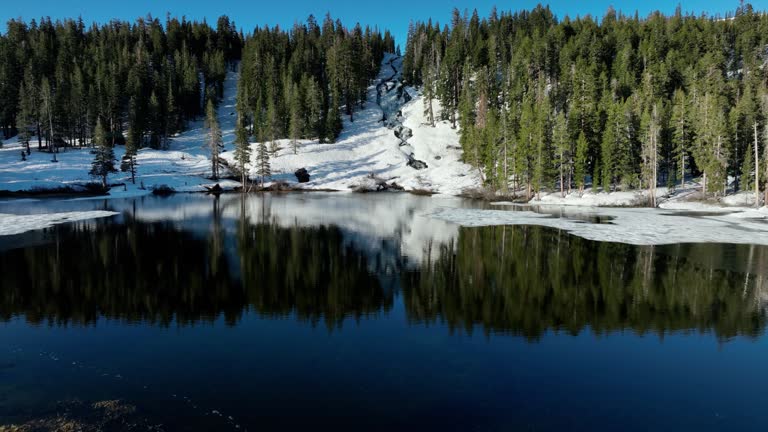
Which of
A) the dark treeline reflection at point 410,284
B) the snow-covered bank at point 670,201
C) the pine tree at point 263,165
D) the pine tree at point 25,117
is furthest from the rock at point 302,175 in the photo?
the dark treeline reflection at point 410,284

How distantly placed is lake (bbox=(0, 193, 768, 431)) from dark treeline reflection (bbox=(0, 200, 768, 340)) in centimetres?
13

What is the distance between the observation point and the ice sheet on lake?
32.5 meters

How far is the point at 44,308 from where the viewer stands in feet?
56.2

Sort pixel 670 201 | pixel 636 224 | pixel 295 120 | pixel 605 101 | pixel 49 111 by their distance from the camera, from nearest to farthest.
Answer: pixel 636 224, pixel 670 201, pixel 605 101, pixel 49 111, pixel 295 120

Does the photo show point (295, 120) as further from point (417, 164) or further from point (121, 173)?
point (121, 173)

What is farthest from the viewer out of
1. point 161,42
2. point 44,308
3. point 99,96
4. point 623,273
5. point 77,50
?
point 161,42

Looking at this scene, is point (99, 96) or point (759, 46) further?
point (759, 46)

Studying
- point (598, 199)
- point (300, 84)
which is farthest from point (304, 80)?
point (598, 199)

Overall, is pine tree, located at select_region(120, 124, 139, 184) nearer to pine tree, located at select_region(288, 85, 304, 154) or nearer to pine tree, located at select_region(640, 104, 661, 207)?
pine tree, located at select_region(288, 85, 304, 154)

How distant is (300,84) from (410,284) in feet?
333

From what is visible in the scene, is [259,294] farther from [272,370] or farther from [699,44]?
[699,44]

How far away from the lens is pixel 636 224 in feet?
131

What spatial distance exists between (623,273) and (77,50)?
5807 inches

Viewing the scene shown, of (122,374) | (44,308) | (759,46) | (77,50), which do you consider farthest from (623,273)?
(77,50)
